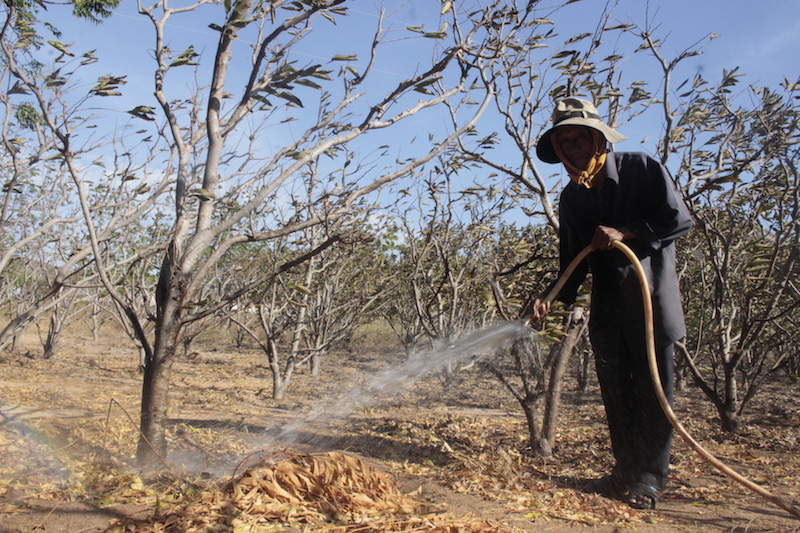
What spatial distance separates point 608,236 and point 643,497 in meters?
1.38

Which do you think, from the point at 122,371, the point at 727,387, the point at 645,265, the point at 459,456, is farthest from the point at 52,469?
the point at 122,371

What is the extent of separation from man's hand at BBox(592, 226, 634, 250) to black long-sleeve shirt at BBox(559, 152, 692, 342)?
6 cm

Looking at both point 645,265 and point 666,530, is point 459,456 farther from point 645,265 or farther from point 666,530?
point 645,265

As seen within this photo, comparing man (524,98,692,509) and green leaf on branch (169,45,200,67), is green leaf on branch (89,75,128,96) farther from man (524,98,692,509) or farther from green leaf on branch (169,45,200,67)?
man (524,98,692,509)

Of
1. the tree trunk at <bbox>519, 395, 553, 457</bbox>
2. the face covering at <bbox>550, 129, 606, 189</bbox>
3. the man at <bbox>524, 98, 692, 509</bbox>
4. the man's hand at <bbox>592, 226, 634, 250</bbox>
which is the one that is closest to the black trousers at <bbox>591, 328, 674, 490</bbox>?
the man at <bbox>524, 98, 692, 509</bbox>

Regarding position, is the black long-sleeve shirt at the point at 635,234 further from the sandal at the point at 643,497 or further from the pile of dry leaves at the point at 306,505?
the pile of dry leaves at the point at 306,505

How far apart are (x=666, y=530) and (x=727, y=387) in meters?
3.11

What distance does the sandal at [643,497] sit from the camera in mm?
2852

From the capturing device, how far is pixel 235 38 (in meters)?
3.29

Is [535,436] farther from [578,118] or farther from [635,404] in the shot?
[578,118]

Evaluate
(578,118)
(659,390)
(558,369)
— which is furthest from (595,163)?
(558,369)

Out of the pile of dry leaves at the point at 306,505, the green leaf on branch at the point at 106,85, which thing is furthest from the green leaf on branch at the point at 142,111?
the pile of dry leaves at the point at 306,505

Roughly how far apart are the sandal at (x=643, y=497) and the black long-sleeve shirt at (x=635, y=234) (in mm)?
781

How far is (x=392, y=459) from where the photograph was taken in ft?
14.7
